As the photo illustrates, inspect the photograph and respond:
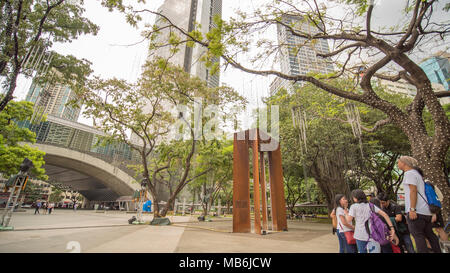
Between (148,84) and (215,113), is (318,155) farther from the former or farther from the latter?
(148,84)

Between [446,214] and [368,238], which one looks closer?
[368,238]

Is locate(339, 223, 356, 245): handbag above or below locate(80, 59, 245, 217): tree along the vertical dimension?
below

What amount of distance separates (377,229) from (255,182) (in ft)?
17.6

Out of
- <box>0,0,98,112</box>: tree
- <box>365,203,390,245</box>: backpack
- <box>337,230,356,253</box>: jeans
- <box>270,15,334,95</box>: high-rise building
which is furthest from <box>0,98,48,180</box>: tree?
<box>365,203,390,245</box>: backpack

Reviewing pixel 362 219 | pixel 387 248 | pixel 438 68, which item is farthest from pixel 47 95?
pixel 438 68

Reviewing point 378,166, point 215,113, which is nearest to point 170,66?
point 215,113

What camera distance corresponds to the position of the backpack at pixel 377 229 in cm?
273

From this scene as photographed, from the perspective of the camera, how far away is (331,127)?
12.3 m

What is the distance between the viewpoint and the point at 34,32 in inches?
335

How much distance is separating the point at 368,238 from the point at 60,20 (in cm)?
1306

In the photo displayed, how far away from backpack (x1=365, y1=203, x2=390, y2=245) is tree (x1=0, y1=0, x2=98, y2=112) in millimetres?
11780

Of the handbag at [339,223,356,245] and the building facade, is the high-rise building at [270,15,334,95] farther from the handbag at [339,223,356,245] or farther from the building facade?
the handbag at [339,223,356,245]

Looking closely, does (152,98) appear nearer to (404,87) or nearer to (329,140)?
(329,140)

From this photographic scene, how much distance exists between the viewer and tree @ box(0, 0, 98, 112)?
7.61 metres
